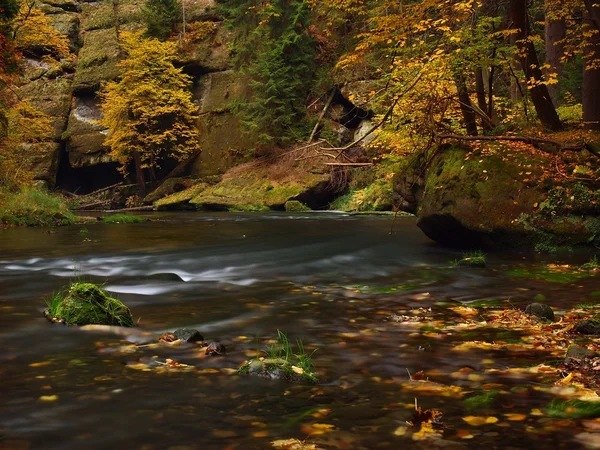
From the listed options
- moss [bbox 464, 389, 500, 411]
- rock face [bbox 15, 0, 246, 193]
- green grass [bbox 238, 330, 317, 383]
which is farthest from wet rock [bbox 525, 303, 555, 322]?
rock face [bbox 15, 0, 246, 193]

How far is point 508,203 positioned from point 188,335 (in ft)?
24.6

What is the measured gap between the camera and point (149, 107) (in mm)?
31500

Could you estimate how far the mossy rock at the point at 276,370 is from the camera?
3.84 metres

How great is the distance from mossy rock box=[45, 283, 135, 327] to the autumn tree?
1055 inches

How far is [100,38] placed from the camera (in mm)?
37312

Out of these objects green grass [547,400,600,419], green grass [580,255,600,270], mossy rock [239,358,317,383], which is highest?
green grass [547,400,600,419]

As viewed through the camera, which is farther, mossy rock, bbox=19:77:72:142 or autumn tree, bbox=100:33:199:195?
mossy rock, bbox=19:77:72:142

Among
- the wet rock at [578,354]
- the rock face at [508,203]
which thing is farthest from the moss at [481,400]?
the rock face at [508,203]

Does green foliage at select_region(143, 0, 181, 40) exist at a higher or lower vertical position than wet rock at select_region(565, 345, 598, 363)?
higher

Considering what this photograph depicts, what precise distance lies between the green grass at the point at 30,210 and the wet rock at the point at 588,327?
1722 cm

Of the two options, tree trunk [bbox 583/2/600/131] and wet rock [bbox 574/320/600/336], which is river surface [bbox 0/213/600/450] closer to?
wet rock [bbox 574/320/600/336]

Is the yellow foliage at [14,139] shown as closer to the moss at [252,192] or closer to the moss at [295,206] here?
the moss at [252,192]

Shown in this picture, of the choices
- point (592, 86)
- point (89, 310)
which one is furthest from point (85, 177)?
point (89, 310)

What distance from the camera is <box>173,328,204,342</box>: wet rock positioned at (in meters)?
4.86
